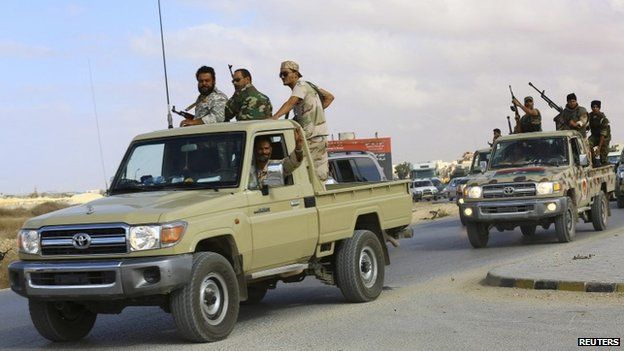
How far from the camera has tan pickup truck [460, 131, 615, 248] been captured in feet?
52.7

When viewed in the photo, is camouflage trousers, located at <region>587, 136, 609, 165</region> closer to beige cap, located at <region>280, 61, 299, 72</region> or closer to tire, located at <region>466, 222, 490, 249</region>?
tire, located at <region>466, 222, 490, 249</region>

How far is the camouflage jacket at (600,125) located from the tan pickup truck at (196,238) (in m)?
11.8

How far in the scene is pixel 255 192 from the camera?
8.70 metres

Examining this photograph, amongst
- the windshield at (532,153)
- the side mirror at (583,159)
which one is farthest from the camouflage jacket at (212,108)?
the side mirror at (583,159)

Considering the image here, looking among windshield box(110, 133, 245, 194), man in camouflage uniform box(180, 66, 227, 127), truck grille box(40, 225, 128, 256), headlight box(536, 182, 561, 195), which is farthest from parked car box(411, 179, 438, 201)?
truck grille box(40, 225, 128, 256)

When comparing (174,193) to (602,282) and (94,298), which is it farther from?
(602,282)

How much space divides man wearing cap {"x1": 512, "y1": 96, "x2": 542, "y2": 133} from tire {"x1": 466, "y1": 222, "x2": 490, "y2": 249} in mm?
2859

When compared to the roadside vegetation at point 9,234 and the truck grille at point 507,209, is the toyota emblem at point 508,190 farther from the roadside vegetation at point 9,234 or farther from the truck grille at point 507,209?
the roadside vegetation at point 9,234

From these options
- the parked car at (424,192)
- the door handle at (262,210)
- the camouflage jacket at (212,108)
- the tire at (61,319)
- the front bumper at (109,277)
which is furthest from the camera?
the parked car at (424,192)

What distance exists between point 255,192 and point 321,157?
6.67ft

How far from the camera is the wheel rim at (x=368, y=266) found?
1038 cm

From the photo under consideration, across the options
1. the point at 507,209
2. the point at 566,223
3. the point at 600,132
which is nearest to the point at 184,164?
the point at 507,209

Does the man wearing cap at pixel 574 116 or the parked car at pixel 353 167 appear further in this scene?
the man wearing cap at pixel 574 116

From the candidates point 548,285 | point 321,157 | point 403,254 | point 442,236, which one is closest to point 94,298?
point 321,157
